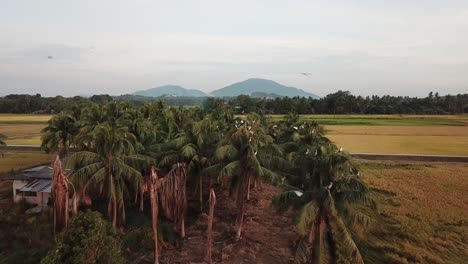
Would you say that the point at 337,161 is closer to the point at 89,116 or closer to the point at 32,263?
the point at 32,263

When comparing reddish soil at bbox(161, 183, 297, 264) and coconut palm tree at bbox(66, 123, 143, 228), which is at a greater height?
coconut palm tree at bbox(66, 123, 143, 228)

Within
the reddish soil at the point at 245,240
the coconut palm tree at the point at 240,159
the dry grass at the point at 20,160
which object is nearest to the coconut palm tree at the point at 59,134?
the dry grass at the point at 20,160

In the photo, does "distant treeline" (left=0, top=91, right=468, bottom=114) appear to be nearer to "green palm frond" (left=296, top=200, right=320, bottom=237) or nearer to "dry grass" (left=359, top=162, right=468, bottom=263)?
"dry grass" (left=359, top=162, right=468, bottom=263)

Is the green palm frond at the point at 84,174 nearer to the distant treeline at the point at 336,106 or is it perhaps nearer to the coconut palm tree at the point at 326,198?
the coconut palm tree at the point at 326,198

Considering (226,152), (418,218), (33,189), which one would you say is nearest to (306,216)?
(226,152)

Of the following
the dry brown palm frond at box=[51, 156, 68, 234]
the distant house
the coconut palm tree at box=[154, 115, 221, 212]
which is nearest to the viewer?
the dry brown palm frond at box=[51, 156, 68, 234]

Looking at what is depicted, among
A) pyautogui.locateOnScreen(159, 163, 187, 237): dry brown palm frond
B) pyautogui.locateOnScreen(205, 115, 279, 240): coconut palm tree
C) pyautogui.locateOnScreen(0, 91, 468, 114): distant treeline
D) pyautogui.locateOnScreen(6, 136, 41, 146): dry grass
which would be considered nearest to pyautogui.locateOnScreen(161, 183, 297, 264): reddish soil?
pyautogui.locateOnScreen(205, 115, 279, 240): coconut palm tree

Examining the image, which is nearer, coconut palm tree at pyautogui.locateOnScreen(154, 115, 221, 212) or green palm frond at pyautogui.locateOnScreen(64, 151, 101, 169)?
green palm frond at pyautogui.locateOnScreen(64, 151, 101, 169)
